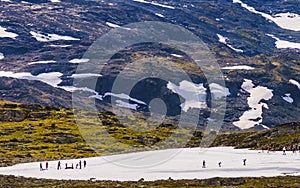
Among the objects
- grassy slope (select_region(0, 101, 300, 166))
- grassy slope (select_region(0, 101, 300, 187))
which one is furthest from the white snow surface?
grassy slope (select_region(0, 101, 300, 166))

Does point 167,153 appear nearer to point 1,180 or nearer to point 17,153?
point 1,180

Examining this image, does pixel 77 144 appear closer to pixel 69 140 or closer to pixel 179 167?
pixel 69 140

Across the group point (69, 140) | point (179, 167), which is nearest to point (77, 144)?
point (69, 140)

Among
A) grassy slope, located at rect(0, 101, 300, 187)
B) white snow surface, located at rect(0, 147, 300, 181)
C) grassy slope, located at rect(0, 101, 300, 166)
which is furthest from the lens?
grassy slope, located at rect(0, 101, 300, 166)

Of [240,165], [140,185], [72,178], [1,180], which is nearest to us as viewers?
[140,185]

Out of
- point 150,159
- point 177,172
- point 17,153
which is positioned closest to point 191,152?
point 150,159

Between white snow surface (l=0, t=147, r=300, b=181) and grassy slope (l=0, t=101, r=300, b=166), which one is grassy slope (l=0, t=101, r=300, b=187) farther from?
white snow surface (l=0, t=147, r=300, b=181)

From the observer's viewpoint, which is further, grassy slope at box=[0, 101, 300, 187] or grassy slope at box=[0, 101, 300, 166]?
grassy slope at box=[0, 101, 300, 166]

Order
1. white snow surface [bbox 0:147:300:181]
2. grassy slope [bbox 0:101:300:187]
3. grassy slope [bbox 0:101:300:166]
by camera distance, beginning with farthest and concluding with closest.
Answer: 1. grassy slope [bbox 0:101:300:166]
2. white snow surface [bbox 0:147:300:181]
3. grassy slope [bbox 0:101:300:187]

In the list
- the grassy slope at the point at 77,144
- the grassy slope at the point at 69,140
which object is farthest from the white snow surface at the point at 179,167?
the grassy slope at the point at 69,140
